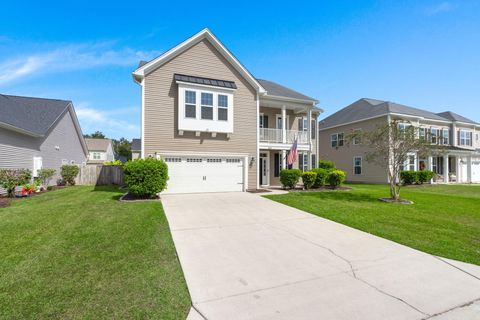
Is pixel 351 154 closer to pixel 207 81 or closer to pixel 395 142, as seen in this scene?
pixel 395 142

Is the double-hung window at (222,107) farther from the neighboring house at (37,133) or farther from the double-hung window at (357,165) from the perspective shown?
the double-hung window at (357,165)

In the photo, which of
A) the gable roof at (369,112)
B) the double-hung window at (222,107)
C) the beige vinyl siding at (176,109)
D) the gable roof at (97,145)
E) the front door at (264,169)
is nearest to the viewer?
the beige vinyl siding at (176,109)

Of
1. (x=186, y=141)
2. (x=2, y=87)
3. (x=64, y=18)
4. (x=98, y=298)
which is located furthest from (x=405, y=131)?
(x=2, y=87)

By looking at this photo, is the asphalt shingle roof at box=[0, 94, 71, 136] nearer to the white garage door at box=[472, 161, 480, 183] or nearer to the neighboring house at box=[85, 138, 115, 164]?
the neighboring house at box=[85, 138, 115, 164]

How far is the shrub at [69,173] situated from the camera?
17.8 m

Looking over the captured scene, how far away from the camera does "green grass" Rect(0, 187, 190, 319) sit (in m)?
2.85

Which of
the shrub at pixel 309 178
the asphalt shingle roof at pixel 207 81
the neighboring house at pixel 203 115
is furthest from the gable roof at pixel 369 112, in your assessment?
the asphalt shingle roof at pixel 207 81

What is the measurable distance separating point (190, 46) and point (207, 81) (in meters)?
2.26

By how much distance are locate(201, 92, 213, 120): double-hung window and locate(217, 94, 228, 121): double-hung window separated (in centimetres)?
48

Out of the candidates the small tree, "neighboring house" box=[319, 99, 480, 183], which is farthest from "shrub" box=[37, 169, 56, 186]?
"neighboring house" box=[319, 99, 480, 183]

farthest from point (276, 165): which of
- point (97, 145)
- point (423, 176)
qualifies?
point (97, 145)

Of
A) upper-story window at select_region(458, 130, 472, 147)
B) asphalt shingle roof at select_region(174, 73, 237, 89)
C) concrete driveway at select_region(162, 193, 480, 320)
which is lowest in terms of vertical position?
concrete driveway at select_region(162, 193, 480, 320)

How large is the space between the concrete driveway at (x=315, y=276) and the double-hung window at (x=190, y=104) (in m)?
7.65

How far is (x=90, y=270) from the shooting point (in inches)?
152
